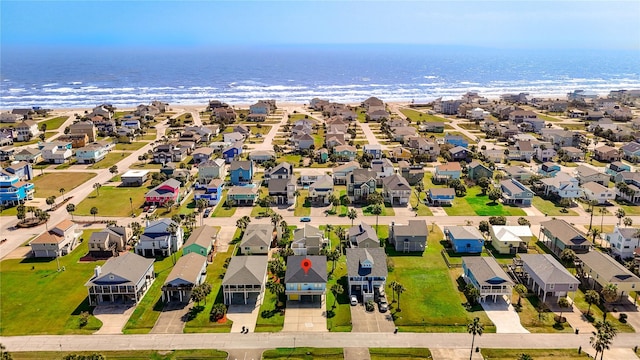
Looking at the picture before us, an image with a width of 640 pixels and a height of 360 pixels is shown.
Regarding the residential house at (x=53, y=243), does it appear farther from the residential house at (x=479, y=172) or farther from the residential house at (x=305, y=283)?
the residential house at (x=479, y=172)

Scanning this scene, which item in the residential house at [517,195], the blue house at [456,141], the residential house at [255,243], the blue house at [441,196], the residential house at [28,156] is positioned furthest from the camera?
the blue house at [456,141]

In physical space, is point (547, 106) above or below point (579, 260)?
above

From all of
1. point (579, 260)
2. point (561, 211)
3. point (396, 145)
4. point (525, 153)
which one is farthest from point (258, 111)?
point (579, 260)

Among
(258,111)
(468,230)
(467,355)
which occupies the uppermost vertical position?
(258,111)

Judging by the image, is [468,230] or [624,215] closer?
[468,230]

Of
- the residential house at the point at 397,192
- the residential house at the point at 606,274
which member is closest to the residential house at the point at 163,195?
the residential house at the point at 397,192

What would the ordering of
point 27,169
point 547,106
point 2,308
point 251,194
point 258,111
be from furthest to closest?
point 547,106 → point 258,111 → point 27,169 → point 251,194 → point 2,308

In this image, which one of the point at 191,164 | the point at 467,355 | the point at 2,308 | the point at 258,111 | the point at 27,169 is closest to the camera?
the point at 467,355

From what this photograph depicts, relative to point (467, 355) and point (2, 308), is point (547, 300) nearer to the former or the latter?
point (467, 355)
